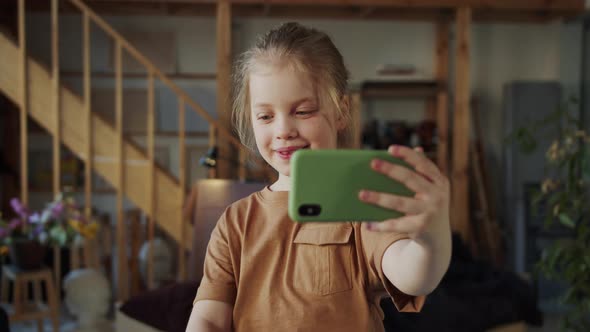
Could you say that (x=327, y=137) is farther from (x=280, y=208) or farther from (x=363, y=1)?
(x=363, y=1)

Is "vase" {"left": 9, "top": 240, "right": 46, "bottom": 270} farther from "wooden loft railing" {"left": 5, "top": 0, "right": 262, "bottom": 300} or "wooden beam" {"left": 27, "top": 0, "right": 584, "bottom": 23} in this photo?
"wooden beam" {"left": 27, "top": 0, "right": 584, "bottom": 23}

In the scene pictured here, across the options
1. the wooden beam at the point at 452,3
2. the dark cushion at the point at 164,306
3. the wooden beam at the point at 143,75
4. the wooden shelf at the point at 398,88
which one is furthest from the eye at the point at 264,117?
the wooden beam at the point at 143,75

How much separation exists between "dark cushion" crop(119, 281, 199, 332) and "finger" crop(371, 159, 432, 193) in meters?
1.66

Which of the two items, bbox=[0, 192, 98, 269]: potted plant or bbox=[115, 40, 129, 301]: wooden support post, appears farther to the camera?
bbox=[115, 40, 129, 301]: wooden support post

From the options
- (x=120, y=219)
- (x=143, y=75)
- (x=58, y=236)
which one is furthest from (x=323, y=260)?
(x=143, y=75)

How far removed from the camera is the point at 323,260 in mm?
608

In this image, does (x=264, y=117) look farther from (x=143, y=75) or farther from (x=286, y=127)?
(x=143, y=75)

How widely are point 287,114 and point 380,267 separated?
0.64 ft

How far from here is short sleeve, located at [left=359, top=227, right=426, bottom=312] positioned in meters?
0.60

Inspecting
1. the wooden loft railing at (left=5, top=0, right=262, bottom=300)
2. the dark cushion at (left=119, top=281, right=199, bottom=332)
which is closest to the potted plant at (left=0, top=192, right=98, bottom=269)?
the wooden loft railing at (left=5, top=0, right=262, bottom=300)

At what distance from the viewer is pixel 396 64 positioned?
457 cm

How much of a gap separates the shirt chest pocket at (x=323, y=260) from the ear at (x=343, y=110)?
0.12m

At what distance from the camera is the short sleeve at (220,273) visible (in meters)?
0.68

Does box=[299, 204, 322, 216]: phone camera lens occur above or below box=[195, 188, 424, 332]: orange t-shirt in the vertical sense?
above
